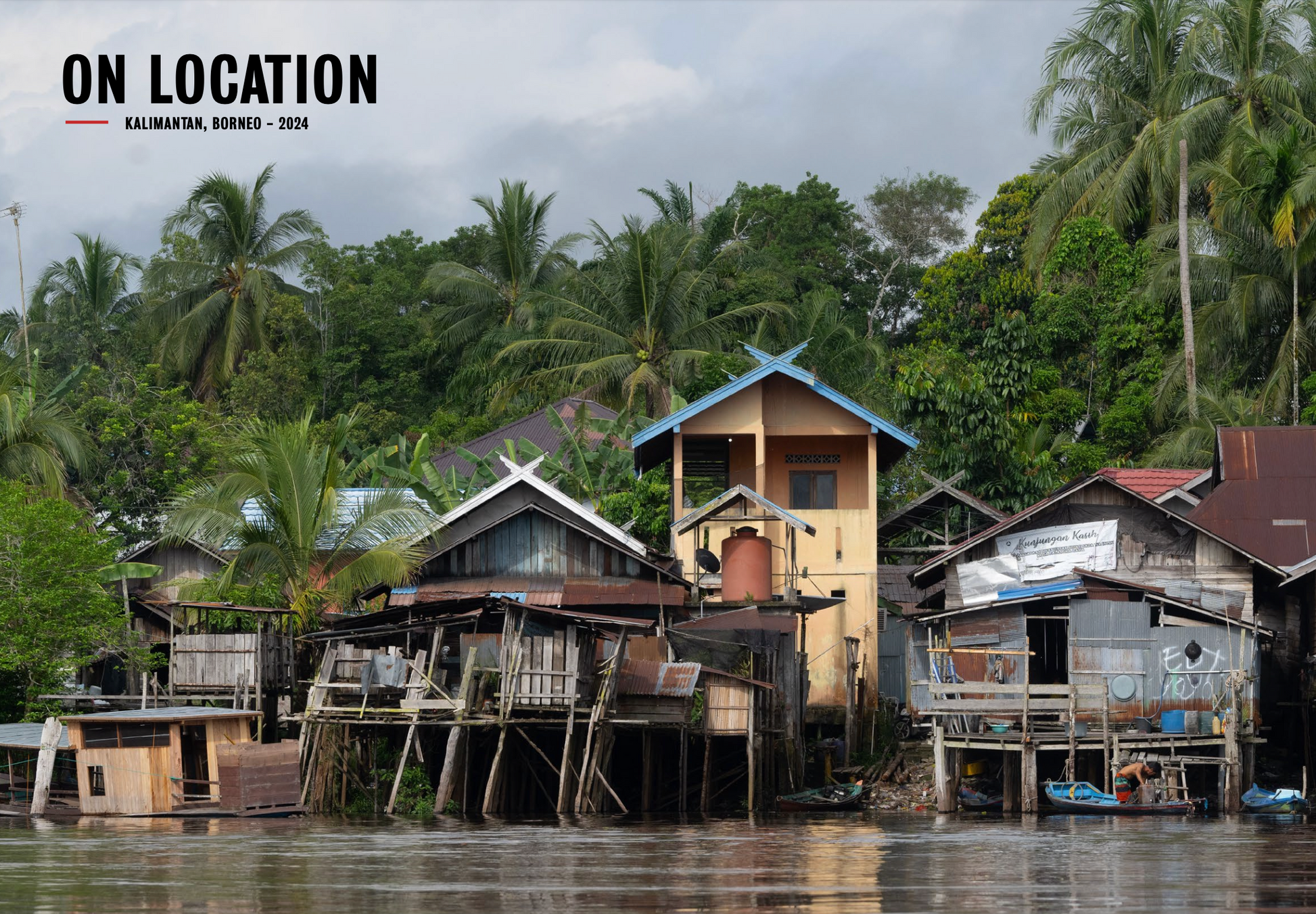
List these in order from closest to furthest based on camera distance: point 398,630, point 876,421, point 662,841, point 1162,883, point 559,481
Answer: point 1162,883, point 662,841, point 398,630, point 876,421, point 559,481

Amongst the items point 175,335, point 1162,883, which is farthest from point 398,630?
point 175,335

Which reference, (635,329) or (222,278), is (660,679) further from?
(222,278)

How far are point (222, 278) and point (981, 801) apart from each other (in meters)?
32.7

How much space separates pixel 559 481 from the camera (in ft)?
124

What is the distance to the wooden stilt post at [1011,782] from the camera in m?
26.9

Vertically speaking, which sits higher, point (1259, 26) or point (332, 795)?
point (1259, 26)

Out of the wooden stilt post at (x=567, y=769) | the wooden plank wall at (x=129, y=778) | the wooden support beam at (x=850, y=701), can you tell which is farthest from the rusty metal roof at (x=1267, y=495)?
the wooden plank wall at (x=129, y=778)

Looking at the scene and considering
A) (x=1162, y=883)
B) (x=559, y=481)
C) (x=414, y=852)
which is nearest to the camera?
(x=1162, y=883)

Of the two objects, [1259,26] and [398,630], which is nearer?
[398,630]

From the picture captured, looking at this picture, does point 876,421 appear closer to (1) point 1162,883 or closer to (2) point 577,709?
(2) point 577,709

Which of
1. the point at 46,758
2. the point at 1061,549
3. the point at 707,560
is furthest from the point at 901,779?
the point at 46,758

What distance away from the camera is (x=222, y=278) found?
5106 centimetres

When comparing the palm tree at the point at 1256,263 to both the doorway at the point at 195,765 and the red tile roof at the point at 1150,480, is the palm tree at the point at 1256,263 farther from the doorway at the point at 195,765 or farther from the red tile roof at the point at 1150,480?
the doorway at the point at 195,765

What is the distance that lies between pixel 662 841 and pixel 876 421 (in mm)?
14538
